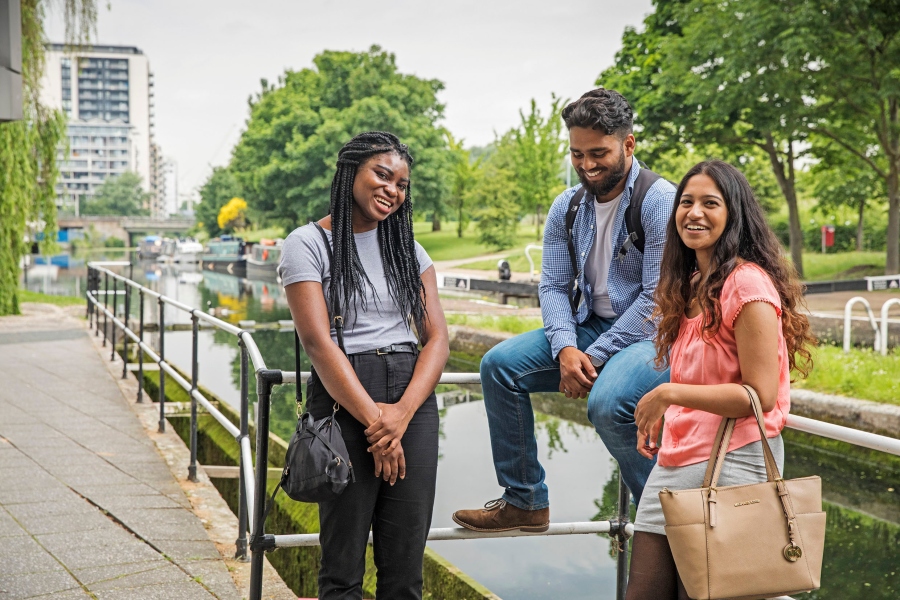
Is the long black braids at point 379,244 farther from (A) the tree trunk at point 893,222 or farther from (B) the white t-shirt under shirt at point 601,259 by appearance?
(A) the tree trunk at point 893,222

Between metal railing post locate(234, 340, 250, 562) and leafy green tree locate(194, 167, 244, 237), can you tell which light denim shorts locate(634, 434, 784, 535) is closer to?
metal railing post locate(234, 340, 250, 562)

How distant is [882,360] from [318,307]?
28.8 feet

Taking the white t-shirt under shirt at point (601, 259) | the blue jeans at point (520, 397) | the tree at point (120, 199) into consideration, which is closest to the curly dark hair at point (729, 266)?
the blue jeans at point (520, 397)

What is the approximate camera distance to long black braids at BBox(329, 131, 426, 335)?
8.00 ft

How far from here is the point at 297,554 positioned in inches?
197

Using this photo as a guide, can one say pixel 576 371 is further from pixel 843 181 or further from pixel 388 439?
pixel 843 181

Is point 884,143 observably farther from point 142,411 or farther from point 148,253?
point 148,253

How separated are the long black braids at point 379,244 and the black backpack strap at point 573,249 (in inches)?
19.1

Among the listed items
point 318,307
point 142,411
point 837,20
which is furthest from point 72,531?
point 837,20

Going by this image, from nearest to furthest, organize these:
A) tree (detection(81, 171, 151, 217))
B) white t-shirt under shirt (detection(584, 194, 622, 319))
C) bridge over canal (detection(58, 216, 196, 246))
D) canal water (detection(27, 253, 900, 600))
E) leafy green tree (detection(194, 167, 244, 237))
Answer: white t-shirt under shirt (detection(584, 194, 622, 319)), canal water (detection(27, 253, 900, 600)), leafy green tree (detection(194, 167, 244, 237)), bridge over canal (detection(58, 216, 196, 246)), tree (detection(81, 171, 151, 217))

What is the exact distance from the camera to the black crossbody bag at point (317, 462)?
2238mm

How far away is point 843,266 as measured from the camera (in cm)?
2619

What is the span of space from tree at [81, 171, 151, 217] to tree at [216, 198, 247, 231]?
2336 inches

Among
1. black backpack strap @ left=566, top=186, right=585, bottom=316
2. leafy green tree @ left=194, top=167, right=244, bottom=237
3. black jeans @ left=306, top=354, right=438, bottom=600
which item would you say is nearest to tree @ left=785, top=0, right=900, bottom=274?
black backpack strap @ left=566, top=186, right=585, bottom=316
